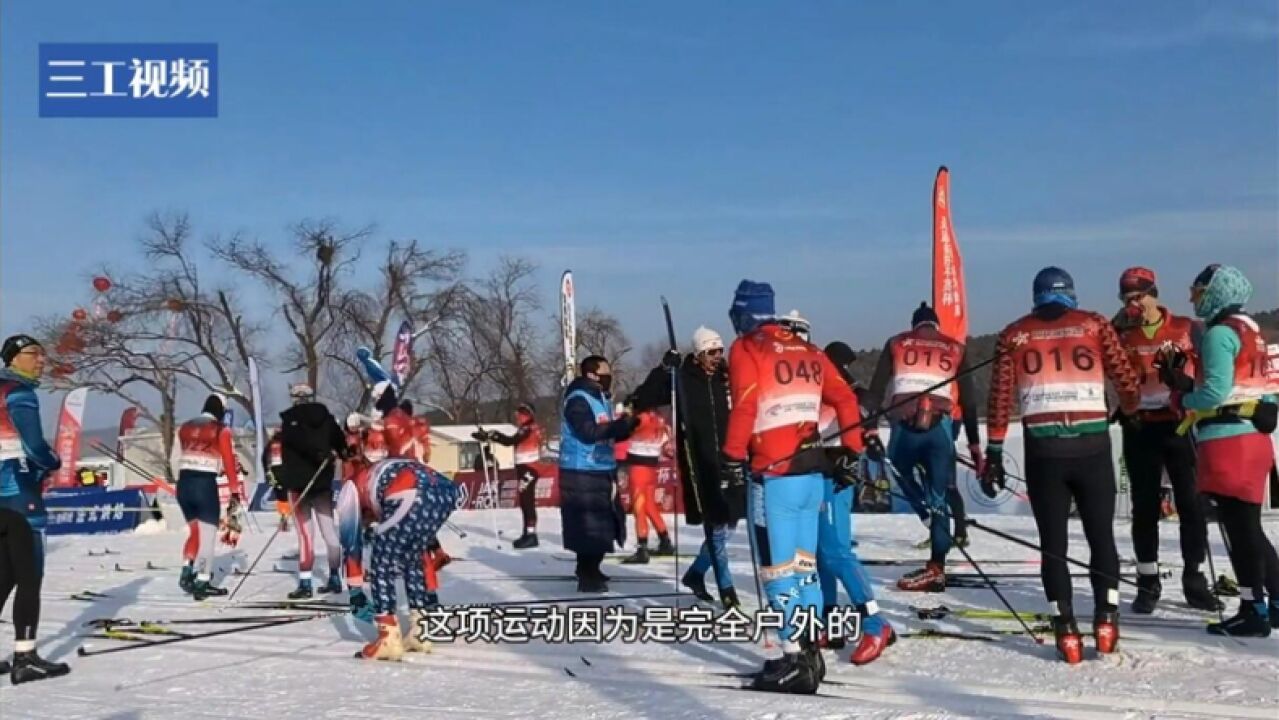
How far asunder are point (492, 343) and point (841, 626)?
43086 millimetres

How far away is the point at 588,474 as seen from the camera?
8727 millimetres

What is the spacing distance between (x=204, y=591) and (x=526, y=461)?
199 inches

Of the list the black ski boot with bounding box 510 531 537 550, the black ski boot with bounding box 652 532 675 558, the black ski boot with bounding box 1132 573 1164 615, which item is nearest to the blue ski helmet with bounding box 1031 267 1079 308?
the black ski boot with bounding box 1132 573 1164 615

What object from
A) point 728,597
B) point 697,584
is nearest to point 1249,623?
point 728,597

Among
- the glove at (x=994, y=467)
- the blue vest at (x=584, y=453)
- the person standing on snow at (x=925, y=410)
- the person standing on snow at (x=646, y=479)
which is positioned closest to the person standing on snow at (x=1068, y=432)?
the glove at (x=994, y=467)

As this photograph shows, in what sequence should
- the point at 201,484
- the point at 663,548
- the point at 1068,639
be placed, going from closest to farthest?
the point at 1068,639 → the point at 201,484 → the point at 663,548

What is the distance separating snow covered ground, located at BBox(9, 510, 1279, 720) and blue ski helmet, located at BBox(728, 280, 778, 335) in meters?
1.68

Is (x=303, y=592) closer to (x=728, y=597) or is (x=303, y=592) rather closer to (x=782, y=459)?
(x=728, y=597)

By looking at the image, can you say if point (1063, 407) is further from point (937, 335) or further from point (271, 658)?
point (271, 658)

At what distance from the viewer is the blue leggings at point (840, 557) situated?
224 inches

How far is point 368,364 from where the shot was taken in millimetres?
8828

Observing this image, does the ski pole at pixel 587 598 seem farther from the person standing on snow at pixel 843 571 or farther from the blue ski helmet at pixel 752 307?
the blue ski helmet at pixel 752 307

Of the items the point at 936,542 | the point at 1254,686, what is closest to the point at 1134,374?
the point at 1254,686

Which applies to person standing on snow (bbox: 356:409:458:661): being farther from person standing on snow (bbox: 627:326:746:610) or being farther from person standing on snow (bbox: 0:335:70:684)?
person standing on snow (bbox: 0:335:70:684)
